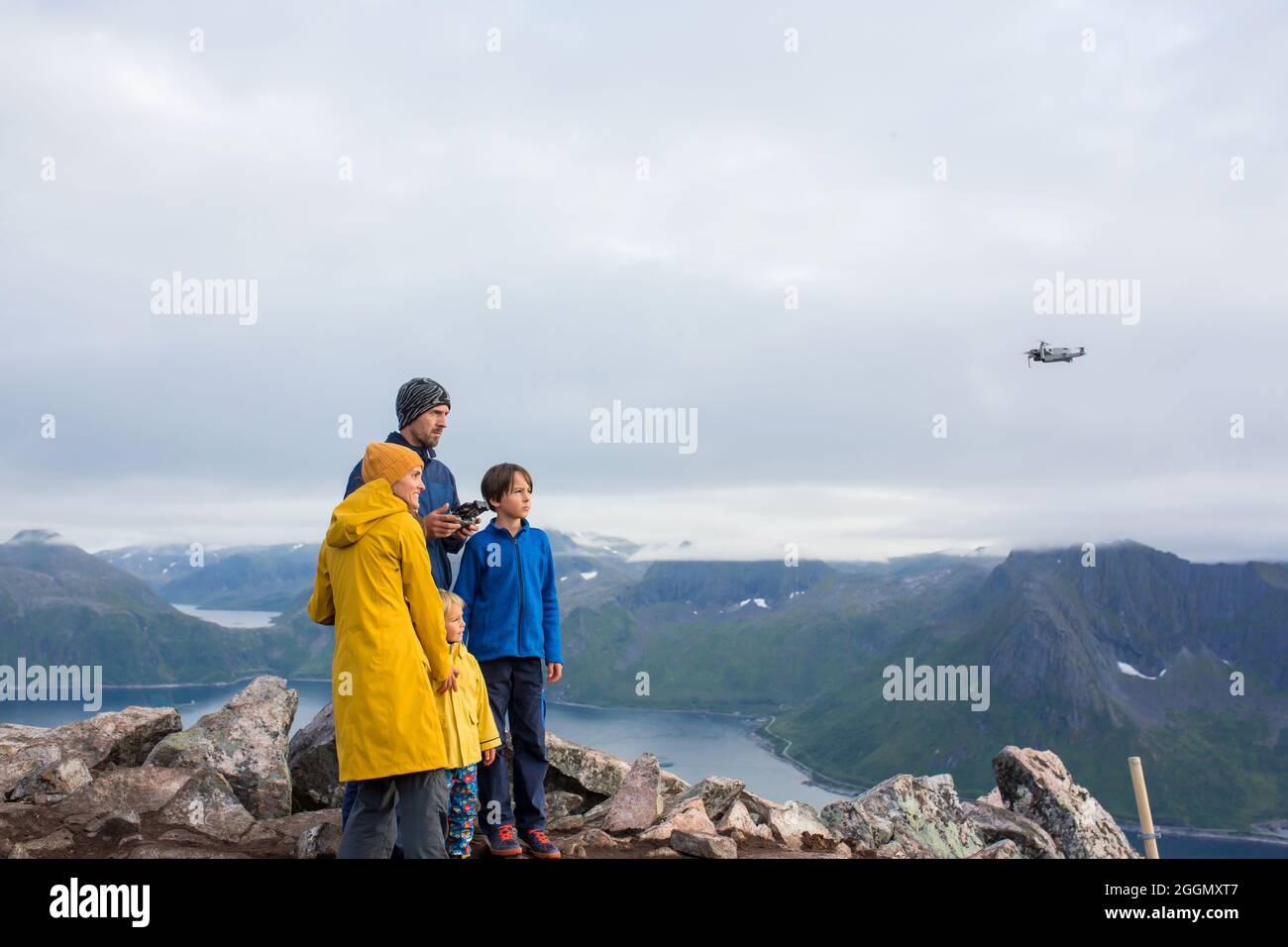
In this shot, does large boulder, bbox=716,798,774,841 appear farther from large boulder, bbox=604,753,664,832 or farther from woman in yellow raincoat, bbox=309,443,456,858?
woman in yellow raincoat, bbox=309,443,456,858

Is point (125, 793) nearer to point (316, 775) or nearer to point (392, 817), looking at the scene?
point (316, 775)

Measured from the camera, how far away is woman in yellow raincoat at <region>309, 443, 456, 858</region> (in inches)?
254

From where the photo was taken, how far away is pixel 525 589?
28.6ft

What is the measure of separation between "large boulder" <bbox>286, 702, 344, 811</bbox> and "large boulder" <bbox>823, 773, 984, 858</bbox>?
6267mm

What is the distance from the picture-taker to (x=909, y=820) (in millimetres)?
11906

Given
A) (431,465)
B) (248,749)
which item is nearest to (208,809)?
(248,749)

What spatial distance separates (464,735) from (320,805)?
18.2 feet

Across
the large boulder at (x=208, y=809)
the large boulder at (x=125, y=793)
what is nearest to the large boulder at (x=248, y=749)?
the large boulder at (x=125, y=793)

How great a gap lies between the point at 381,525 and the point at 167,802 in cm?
610

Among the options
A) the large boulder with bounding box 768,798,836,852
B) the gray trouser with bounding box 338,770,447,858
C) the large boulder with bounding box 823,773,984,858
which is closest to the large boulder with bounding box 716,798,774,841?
the large boulder with bounding box 768,798,836,852
